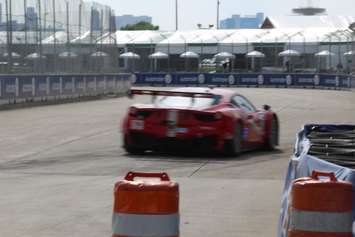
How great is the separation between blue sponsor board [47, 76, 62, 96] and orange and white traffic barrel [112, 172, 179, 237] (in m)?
30.4

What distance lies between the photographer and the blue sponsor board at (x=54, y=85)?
35.2m

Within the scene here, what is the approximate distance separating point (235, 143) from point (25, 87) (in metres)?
19.1

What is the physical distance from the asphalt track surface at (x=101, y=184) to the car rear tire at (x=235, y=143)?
0.19 m

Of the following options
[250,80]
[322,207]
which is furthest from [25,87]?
[250,80]

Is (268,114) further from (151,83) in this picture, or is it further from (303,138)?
(151,83)

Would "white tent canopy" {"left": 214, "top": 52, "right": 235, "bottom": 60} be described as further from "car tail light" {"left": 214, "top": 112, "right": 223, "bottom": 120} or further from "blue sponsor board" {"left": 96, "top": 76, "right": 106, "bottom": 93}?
"car tail light" {"left": 214, "top": 112, "right": 223, "bottom": 120}

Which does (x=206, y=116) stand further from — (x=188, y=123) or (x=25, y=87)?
(x=25, y=87)

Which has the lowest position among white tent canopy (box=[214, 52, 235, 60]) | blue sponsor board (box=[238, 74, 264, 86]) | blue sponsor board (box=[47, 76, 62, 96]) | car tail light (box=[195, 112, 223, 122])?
blue sponsor board (box=[238, 74, 264, 86])

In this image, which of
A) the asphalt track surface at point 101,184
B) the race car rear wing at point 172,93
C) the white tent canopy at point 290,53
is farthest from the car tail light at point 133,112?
the white tent canopy at point 290,53

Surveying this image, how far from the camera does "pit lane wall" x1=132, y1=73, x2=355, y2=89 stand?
60.7 metres

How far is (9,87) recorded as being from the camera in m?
30.6

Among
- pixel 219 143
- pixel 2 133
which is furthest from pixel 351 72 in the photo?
pixel 219 143

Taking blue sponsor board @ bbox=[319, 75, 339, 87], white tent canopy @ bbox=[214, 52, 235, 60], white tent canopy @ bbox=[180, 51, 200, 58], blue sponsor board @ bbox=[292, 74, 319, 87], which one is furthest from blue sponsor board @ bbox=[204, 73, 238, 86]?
white tent canopy @ bbox=[180, 51, 200, 58]

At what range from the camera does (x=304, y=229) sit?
4844 mm
